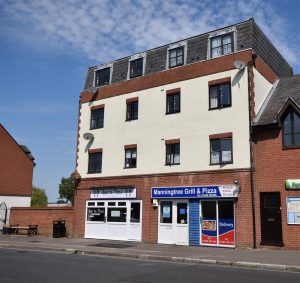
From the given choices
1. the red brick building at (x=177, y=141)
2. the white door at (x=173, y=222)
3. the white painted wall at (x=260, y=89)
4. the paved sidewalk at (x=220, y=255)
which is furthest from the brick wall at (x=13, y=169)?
the white painted wall at (x=260, y=89)

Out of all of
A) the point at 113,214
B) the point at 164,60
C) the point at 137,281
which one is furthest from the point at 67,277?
the point at 164,60

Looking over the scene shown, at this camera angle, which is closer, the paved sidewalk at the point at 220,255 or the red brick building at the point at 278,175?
the paved sidewalk at the point at 220,255

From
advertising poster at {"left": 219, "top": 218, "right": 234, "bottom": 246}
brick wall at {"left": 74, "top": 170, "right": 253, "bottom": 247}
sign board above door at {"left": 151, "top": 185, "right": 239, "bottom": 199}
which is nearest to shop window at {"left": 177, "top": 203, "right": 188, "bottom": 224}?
sign board above door at {"left": 151, "top": 185, "right": 239, "bottom": 199}

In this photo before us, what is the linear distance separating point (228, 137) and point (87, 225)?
10.6m

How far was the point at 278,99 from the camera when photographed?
21.3 metres

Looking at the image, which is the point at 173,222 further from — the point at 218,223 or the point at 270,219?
the point at 270,219

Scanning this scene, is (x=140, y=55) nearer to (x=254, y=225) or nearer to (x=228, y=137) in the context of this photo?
(x=228, y=137)

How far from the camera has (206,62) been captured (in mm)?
22141

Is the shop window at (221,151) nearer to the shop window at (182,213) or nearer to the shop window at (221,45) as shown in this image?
the shop window at (182,213)

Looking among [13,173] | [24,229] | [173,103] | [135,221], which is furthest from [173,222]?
[13,173]

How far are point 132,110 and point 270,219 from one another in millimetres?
10462

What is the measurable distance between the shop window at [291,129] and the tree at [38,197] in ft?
172

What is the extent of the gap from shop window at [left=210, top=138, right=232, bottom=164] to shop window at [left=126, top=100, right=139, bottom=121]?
5.60 meters

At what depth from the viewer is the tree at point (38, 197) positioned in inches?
2584
